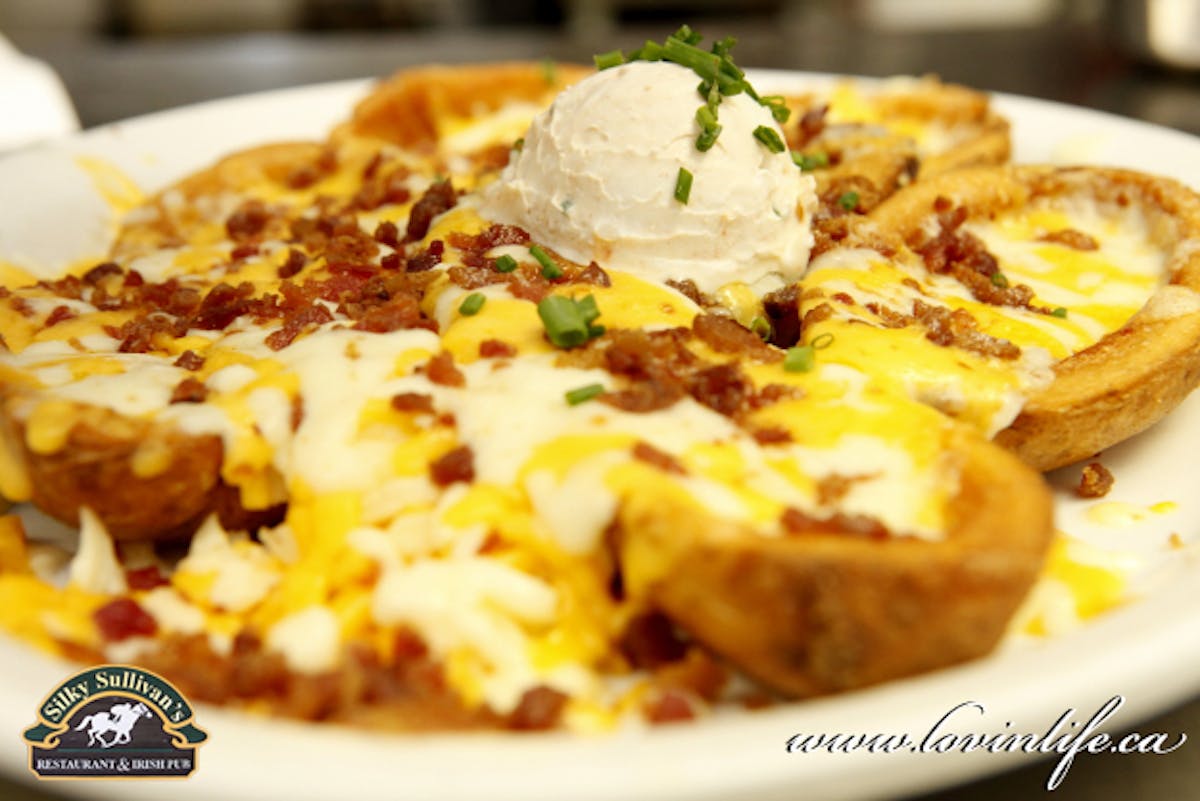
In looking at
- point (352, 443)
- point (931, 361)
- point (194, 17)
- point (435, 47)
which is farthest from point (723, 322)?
point (194, 17)

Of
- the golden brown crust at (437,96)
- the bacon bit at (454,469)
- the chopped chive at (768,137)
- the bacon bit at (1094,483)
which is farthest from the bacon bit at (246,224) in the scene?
the bacon bit at (1094,483)

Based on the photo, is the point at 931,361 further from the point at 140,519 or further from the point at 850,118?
the point at 850,118

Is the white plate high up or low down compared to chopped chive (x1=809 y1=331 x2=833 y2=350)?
down

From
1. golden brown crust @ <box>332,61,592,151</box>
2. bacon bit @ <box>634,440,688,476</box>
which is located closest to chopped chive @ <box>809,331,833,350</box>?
bacon bit @ <box>634,440,688,476</box>

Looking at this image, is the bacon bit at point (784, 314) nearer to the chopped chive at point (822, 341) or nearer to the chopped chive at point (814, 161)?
the chopped chive at point (822, 341)

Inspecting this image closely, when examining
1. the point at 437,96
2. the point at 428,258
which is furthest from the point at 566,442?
the point at 437,96

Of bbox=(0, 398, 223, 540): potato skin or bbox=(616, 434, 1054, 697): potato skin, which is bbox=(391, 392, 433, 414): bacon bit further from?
bbox=(616, 434, 1054, 697): potato skin
